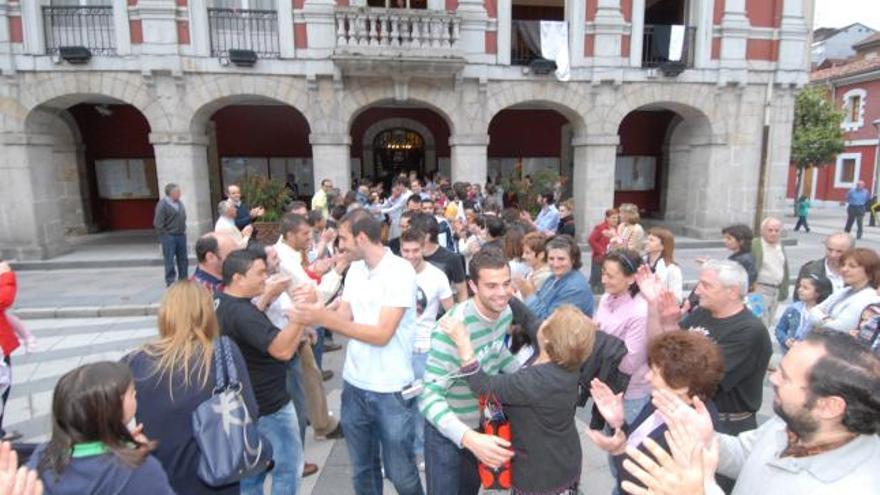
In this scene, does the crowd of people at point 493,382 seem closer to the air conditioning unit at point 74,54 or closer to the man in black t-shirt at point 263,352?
the man in black t-shirt at point 263,352

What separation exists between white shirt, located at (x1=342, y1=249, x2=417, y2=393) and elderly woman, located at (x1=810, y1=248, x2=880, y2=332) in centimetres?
291

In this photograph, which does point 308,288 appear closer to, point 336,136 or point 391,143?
point 336,136

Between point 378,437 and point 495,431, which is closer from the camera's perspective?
point 495,431

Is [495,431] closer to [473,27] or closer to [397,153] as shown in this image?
[473,27]

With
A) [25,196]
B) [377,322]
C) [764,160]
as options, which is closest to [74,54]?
[25,196]

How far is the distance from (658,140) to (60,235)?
18068 mm

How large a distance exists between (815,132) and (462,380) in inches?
1048

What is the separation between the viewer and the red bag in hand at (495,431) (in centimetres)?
219

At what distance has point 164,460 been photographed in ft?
6.82

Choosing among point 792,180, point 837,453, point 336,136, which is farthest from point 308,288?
point 792,180

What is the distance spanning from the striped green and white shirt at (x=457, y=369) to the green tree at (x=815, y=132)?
2499 centimetres

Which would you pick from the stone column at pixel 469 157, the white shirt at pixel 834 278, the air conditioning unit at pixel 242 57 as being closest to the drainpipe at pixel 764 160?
the stone column at pixel 469 157

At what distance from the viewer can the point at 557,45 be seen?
476 inches

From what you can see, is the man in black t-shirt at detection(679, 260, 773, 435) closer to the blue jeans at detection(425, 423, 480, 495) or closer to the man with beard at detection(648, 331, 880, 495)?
the man with beard at detection(648, 331, 880, 495)
